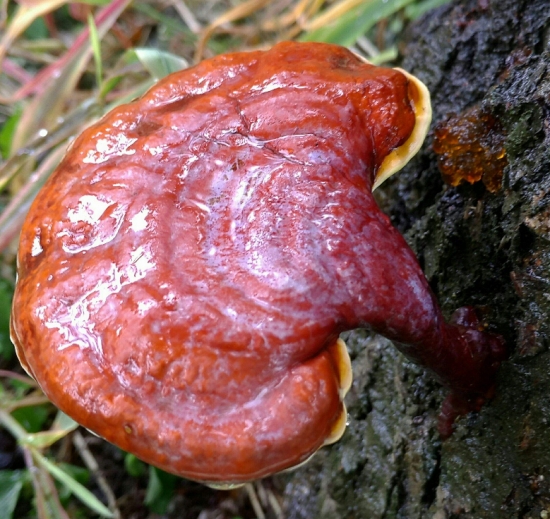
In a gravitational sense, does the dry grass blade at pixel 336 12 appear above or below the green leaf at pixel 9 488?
above

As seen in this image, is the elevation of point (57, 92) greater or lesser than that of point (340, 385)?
greater

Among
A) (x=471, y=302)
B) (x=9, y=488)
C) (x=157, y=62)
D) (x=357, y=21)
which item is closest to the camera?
(x=471, y=302)

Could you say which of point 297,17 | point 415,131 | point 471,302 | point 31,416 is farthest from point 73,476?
point 297,17

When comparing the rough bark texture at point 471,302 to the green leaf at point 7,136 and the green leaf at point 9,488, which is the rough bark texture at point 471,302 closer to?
the green leaf at point 9,488

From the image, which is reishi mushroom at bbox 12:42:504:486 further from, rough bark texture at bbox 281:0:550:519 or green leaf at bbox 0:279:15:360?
green leaf at bbox 0:279:15:360

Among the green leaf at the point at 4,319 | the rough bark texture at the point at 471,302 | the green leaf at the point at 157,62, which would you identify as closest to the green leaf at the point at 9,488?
the green leaf at the point at 4,319

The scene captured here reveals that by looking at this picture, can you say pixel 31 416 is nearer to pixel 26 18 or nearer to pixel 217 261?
pixel 217 261
